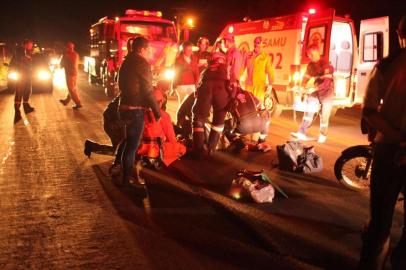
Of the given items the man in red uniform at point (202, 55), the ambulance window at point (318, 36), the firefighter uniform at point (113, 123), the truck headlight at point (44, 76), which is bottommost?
the firefighter uniform at point (113, 123)

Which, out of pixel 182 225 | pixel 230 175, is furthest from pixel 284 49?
pixel 182 225

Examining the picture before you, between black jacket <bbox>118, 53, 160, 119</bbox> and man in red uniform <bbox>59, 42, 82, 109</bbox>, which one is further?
man in red uniform <bbox>59, 42, 82, 109</bbox>

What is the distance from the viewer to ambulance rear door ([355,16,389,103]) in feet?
39.0

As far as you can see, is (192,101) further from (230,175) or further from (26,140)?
(26,140)

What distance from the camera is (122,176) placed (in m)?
6.43

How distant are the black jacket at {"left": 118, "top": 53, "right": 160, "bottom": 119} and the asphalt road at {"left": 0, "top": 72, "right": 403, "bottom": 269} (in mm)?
1114

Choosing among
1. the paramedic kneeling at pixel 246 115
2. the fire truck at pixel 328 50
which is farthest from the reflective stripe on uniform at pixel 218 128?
the fire truck at pixel 328 50

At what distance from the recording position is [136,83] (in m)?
5.84

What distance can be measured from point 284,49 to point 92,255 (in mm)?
9639

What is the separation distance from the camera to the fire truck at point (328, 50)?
38.4ft

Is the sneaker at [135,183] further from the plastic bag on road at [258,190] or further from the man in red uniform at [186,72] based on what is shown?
the man in red uniform at [186,72]

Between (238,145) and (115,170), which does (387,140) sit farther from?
(238,145)

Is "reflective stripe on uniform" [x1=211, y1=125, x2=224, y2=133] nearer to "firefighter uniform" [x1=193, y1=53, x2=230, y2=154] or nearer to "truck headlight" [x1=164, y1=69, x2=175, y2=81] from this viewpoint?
"firefighter uniform" [x1=193, y1=53, x2=230, y2=154]

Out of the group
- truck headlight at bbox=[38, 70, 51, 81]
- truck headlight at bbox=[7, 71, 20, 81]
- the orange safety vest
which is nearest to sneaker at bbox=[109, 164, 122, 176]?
Result: the orange safety vest
